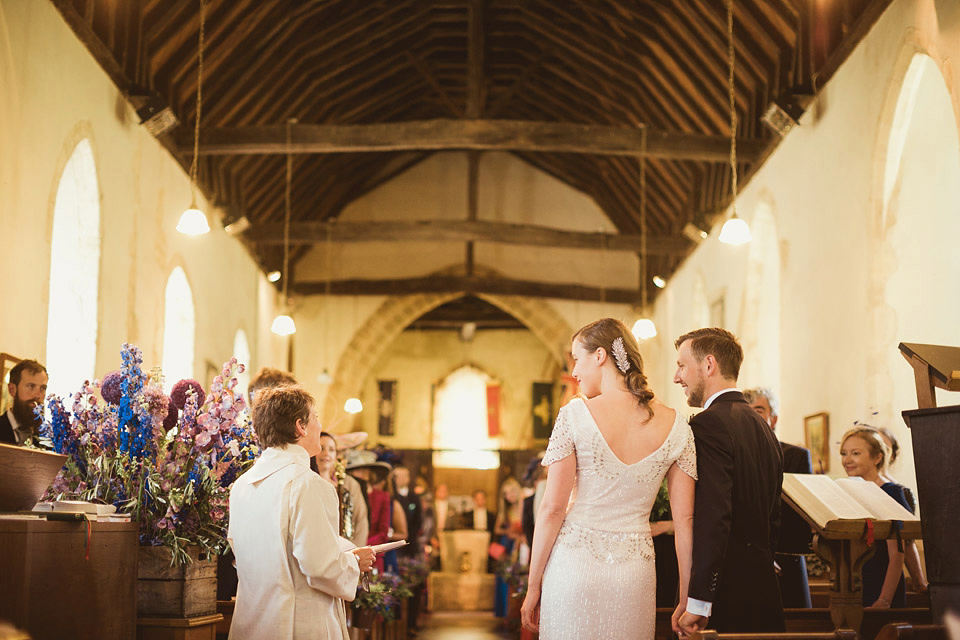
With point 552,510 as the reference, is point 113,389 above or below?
above

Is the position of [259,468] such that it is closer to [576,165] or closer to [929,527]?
[929,527]

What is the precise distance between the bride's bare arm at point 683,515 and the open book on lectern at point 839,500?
0.73m

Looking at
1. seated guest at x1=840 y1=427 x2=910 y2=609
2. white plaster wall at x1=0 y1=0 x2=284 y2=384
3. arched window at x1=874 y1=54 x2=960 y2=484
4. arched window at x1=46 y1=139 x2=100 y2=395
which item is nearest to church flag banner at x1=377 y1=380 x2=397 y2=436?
white plaster wall at x1=0 y1=0 x2=284 y2=384

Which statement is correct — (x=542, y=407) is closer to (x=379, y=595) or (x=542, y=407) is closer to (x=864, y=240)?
(x=864, y=240)

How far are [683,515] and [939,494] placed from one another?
26.6 inches

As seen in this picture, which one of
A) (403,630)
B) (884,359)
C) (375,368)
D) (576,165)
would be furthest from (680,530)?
(375,368)

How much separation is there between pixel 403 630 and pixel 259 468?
5052 mm

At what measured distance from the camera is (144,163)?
8469 mm

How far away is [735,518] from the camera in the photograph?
292 centimetres

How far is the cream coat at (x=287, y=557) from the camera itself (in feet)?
8.81

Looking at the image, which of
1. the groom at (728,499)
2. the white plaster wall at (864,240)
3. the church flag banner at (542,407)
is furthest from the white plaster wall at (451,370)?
the groom at (728,499)

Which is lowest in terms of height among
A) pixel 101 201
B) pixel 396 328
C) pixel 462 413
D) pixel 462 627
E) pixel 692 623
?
pixel 462 627

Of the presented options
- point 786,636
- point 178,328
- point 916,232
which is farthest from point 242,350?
point 786,636

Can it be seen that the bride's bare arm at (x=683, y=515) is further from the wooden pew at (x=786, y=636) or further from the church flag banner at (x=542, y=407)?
the church flag banner at (x=542, y=407)
